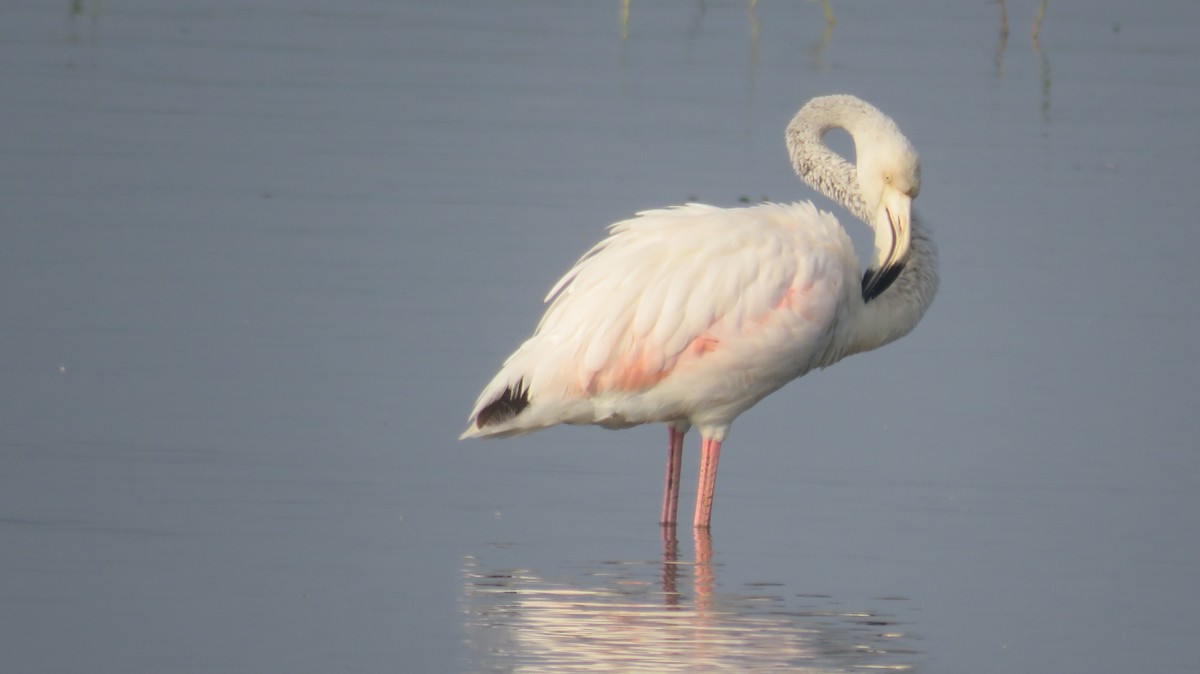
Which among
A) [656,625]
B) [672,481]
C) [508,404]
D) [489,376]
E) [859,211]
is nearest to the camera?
[656,625]

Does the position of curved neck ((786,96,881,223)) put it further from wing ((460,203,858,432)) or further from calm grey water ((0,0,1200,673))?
wing ((460,203,858,432))

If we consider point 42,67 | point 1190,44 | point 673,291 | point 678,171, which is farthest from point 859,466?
point 1190,44

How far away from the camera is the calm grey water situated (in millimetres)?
6465

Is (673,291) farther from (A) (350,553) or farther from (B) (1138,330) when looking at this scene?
(B) (1138,330)

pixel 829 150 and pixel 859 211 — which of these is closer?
pixel 859 211

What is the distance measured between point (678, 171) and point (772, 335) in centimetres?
556

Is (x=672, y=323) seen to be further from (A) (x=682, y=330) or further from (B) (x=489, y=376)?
(B) (x=489, y=376)

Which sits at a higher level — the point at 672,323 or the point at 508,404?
the point at 672,323

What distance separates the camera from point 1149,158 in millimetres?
14422

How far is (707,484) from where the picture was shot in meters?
7.68

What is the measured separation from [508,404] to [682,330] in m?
0.66

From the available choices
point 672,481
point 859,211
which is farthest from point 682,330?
point 859,211

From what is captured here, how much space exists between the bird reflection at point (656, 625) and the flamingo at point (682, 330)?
30.2 inches

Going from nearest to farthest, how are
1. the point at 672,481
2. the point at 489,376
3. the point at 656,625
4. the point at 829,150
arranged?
the point at 656,625 → the point at 672,481 → the point at 829,150 → the point at 489,376
